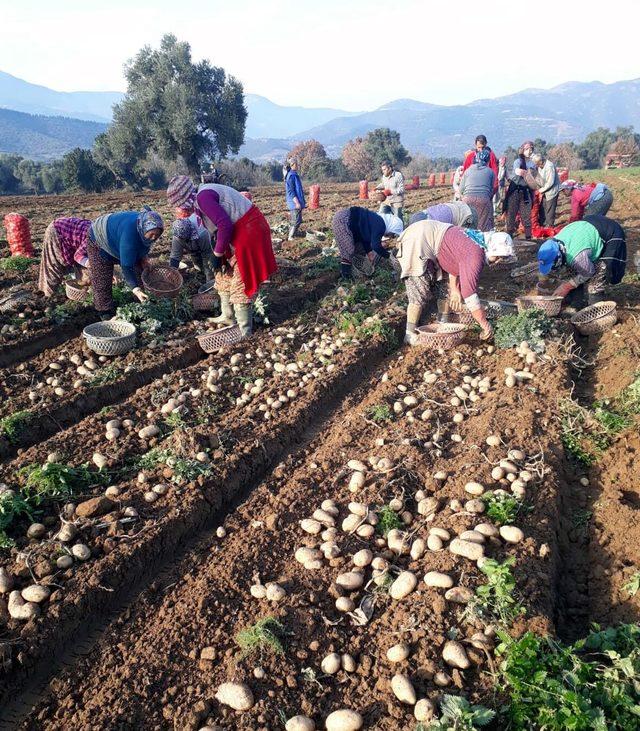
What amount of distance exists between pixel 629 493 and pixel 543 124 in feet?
743

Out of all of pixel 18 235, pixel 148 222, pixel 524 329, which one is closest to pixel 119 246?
pixel 148 222

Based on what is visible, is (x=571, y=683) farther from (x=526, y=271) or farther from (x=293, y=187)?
(x=293, y=187)

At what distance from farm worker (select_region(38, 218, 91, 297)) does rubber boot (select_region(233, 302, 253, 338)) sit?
76.0 inches

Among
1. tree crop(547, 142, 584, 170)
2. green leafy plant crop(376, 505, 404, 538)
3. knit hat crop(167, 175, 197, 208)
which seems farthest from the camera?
tree crop(547, 142, 584, 170)

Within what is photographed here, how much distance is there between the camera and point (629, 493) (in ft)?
11.2

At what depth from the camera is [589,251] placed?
5426mm

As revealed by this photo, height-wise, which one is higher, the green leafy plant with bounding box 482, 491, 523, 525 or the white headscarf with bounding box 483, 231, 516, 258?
the white headscarf with bounding box 483, 231, 516, 258

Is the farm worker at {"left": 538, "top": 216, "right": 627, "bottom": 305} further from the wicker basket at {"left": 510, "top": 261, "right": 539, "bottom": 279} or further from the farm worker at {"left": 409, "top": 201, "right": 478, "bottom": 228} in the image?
the wicker basket at {"left": 510, "top": 261, "right": 539, "bottom": 279}

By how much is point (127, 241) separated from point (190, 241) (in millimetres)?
1366

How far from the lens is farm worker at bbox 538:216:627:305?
214 inches

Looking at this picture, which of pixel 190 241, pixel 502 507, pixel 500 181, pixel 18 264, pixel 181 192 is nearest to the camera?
pixel 502 507

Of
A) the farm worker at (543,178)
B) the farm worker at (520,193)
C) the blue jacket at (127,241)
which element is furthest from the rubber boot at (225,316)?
the farm worker at (543,178)

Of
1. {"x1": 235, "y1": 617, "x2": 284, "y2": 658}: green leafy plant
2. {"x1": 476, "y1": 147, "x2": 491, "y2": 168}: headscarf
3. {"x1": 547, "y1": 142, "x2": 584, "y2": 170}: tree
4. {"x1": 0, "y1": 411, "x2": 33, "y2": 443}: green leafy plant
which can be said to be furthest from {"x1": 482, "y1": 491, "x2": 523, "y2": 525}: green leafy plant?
{"x1": 547, "y1": 142, "x2": 584, "y2": 170}: tree

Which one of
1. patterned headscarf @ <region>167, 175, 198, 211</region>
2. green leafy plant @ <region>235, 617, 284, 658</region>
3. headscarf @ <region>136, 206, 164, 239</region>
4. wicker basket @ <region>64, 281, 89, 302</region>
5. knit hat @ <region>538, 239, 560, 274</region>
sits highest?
patterned headscarf @ <region>167, 175, 198, 211</region>
